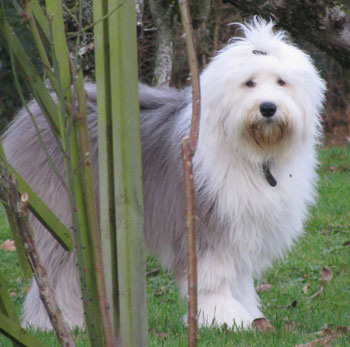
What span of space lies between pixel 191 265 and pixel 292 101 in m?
2.30

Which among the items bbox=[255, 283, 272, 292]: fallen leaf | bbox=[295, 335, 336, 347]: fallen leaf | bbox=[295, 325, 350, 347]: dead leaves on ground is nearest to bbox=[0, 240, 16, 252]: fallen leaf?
bbox=[255, 283, 272, 292]: fallen leaf

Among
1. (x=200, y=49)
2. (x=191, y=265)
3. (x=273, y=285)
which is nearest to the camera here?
(x=191, y=265)

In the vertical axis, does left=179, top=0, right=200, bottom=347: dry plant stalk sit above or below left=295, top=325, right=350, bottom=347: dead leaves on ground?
above

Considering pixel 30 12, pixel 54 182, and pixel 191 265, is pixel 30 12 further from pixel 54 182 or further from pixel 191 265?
pixel 54 182

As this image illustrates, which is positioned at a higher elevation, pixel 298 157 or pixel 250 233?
pixel 298 157

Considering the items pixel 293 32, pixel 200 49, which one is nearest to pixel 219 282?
pixel 293 32

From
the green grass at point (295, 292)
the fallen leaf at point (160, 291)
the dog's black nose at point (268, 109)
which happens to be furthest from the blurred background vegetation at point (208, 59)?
the dog's black nose at point (268, 109)

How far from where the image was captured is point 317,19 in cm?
363

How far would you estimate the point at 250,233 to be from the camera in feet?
12.2

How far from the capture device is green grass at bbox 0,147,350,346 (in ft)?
10.7

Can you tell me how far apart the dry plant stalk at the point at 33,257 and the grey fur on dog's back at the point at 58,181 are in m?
2.34

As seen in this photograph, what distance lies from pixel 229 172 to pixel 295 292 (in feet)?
4.41

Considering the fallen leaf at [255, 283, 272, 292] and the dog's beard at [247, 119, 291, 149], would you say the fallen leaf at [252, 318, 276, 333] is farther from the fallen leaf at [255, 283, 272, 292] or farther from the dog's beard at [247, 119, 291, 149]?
the fallen leaf at [255, 283, 272, 292]

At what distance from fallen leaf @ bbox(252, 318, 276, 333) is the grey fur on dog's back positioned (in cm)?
77
